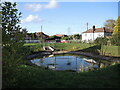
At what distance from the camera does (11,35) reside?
538cm

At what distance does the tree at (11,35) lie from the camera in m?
5.08

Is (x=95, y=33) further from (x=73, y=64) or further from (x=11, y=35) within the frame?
(x=11, y=35)

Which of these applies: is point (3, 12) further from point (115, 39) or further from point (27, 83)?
point (115, 39)

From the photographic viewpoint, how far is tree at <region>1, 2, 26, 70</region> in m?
5.08

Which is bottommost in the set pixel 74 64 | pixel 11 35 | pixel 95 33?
pixel 74 64

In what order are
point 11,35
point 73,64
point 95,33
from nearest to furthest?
point 11,35 → point 73,64 → point 95,33

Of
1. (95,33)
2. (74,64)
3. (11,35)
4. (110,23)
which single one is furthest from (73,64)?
(110,23)

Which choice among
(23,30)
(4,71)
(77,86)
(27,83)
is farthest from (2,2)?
(77,86)

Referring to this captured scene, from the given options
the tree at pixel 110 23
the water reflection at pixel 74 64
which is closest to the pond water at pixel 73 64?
the water reflection at pixel 74 64

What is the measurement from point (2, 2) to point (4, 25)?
0.95 metres

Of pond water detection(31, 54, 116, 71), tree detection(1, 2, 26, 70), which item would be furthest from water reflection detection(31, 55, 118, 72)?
tree detection(1, 2, 26, 70)

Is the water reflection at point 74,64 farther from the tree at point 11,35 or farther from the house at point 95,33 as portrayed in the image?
the house at point 95,33

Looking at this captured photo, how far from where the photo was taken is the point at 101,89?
439 centimetres

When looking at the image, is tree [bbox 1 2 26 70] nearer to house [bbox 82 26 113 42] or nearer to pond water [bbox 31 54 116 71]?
pond water [bbox 31 54 116 71]
